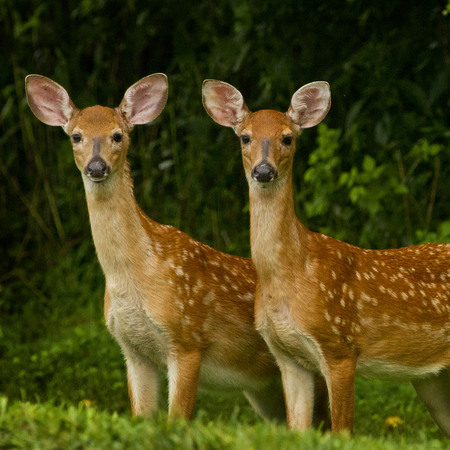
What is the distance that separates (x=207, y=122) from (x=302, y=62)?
53.2 inches

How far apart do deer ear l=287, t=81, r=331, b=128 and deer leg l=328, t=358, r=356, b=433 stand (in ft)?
4.94

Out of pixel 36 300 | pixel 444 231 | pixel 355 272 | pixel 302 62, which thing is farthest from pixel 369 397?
pixel 36 300

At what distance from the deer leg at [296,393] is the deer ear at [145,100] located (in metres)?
1.74

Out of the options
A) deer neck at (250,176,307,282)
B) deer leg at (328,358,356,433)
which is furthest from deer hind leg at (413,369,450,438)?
deer neck at (250,176,307,282)

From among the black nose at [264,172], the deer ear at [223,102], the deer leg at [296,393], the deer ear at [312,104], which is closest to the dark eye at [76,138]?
the deer ear at [223,102]

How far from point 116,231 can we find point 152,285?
0.38 m

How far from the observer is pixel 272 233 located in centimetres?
623

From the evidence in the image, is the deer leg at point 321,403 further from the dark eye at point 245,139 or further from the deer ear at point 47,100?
the deer ear at point 47,100

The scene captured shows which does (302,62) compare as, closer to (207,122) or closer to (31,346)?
(207,122)

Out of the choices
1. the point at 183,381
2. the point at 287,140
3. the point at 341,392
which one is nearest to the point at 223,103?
the point at 287,140

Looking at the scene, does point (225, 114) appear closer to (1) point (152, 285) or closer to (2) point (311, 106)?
(2) point (311, 106)

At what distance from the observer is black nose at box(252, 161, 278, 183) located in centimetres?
598

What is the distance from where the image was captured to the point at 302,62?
970 cm

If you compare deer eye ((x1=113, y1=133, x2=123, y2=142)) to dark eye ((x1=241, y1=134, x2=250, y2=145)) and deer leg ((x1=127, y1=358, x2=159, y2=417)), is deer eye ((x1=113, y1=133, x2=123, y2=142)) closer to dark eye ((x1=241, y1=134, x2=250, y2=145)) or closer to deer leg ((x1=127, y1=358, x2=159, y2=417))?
dark eye ((x1=241, y1=134, x2=250, y2=145))
